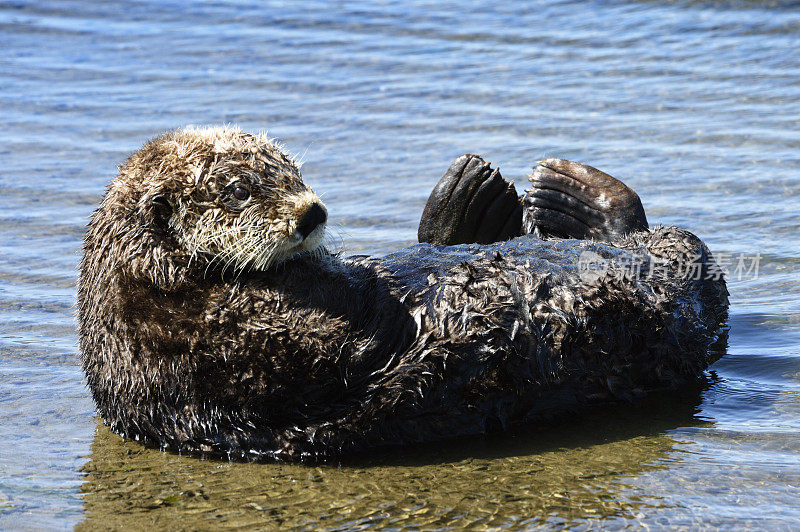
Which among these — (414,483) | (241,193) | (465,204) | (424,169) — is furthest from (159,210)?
(424,169)

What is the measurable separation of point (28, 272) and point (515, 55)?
6.03 m

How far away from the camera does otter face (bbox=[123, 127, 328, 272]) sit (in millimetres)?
3674

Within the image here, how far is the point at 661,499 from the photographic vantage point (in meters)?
3.48

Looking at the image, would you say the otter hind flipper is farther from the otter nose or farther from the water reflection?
the otter nose

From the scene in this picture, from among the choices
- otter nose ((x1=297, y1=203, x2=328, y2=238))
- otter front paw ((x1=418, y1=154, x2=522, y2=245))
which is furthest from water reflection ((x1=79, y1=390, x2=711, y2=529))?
otter front paw ((x1=418, y1=154, x2=522, y2=245))

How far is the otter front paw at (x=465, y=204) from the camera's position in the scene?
5.29 meters

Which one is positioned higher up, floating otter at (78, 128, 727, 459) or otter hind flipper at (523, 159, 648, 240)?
otter hind flipper at (523, 159, 648, 240)

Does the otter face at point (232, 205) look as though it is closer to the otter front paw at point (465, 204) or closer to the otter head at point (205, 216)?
the otter head at point (205, 216)

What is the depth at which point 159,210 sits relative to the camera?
3730mm

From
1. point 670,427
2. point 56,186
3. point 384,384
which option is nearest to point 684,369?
point 670,427

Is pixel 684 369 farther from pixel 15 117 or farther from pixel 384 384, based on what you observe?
pixel 15 117

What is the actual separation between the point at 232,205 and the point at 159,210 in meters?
0.27

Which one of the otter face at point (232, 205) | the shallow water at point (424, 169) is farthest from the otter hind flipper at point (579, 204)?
the otter face at point (232, 205)

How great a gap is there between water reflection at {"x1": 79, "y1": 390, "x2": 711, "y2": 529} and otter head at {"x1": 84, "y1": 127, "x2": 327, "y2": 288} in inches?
A: 29.9
